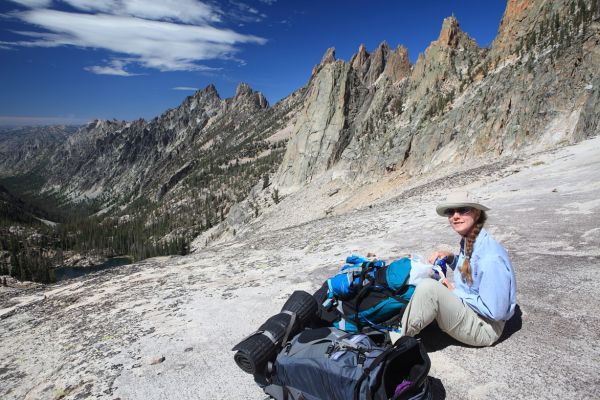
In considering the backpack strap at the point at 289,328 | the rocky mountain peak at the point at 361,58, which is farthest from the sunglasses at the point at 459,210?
the rocky mountain peak at the point at 361,58

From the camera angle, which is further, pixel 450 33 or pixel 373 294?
pixel 450 33

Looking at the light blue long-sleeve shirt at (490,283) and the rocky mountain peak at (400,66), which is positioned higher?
the rocky mountain peak at (400,66)

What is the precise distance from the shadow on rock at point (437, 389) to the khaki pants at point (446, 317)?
54 centimetres

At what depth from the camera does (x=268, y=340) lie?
13.3 ft

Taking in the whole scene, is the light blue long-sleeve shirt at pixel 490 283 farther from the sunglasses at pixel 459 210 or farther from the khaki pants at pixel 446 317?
the sunglasses at pixel 459 210

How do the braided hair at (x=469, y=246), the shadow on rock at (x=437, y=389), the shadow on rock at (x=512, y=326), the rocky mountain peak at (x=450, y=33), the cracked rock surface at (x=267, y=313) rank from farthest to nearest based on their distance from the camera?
1. the rocky mountain peak at (x=450, y=33)
2. the shadow on rock at (x=512, y=326)
3. the braided hair at (x=469, y=246)
4. the cracked rock surface at (x=267, y=313)
5. the shadow on rock at (x=437, y=389)

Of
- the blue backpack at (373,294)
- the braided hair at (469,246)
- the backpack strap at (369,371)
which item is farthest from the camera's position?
the braided hair at (469,246)

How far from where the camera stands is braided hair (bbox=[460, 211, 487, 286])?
4336 mm

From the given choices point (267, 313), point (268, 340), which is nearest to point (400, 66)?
point (267, 313)

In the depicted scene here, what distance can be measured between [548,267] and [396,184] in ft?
93.4

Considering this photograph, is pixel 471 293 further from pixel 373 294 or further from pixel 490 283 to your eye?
pixel 373 294

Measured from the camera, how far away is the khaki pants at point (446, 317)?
3.89 metres

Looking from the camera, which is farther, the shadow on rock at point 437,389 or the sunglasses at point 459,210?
the sunglasses at point 459,210

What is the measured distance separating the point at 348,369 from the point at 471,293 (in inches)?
79.7
